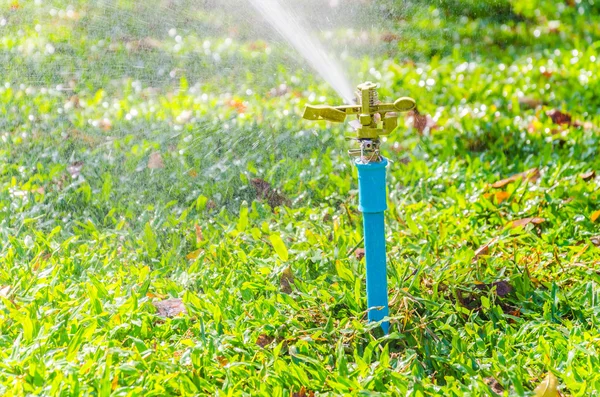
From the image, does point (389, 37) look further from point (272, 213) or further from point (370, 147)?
point (370, 147)

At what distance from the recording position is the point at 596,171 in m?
3.24

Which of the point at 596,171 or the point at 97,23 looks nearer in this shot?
the point at 596,171

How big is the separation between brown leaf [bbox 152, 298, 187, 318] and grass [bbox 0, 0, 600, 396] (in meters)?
0.03

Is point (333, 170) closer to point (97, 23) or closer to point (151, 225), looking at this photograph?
point (151, 225)

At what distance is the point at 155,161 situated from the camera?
3.47 metres

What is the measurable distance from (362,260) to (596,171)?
1260 millimetres

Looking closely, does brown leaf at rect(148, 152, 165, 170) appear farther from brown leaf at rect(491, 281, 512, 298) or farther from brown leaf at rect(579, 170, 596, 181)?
brown leaf at rect(579, 170, 596, 181)

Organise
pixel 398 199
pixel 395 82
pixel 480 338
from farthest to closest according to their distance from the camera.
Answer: pixel 395 82 < pixel 398 199 < pixel 480 338

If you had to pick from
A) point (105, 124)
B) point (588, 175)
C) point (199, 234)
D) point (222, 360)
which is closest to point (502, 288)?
point (222, 360)

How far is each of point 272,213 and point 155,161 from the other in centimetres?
65

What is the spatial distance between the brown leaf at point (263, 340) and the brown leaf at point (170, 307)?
0.99 feet

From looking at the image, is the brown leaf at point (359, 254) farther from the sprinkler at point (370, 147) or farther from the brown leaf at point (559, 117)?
the brown leaf at point (559, 117)

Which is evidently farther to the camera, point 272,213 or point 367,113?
point 272,213

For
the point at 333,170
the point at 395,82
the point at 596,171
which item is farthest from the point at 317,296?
the point at 395,82
